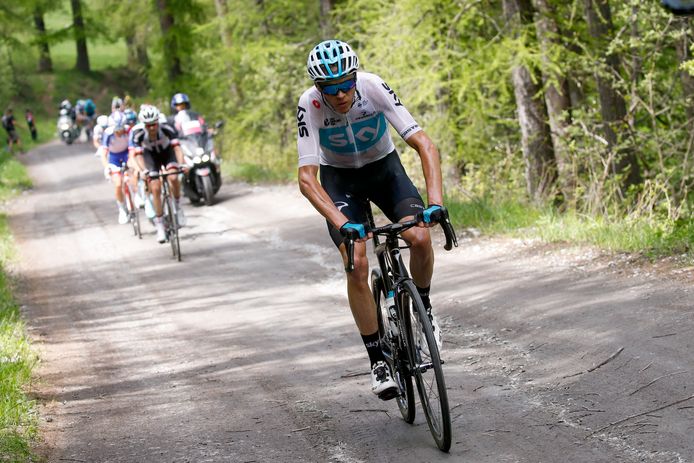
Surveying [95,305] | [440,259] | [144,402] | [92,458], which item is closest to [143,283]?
[95,305]

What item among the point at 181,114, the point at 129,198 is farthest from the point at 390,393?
the point at 181,114

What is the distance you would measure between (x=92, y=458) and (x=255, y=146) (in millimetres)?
24614

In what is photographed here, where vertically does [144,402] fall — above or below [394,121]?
below

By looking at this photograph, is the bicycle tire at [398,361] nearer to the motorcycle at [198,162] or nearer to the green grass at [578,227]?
the green grass at [578,227]

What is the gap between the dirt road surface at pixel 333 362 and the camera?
553 cm

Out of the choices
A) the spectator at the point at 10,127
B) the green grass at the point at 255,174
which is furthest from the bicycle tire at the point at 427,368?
the spectator at the point at 10,127

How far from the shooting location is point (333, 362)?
771cm

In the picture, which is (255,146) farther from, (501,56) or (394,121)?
(394,121)

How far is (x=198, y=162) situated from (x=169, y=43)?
1493 cm

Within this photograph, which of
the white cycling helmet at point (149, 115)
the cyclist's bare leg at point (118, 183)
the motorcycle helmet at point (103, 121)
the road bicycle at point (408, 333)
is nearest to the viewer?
the road bicycle at point (408, 333)

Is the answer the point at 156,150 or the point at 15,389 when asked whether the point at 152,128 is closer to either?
the point at 156,150

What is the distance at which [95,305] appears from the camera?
11820 millimetres

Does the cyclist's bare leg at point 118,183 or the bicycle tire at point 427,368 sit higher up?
the cyclist's bare leg at point 118,183

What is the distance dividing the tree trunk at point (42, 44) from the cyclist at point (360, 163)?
2186 inches
